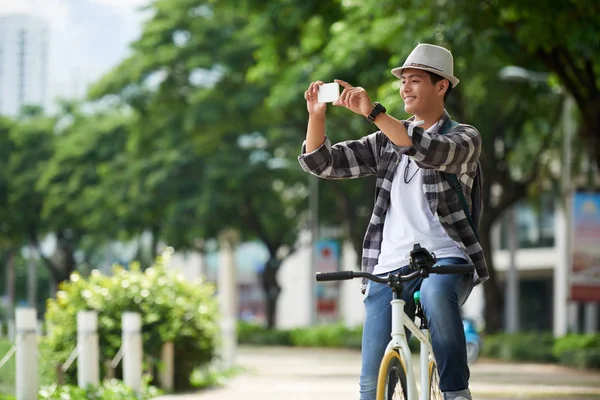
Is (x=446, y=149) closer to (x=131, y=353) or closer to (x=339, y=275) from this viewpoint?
(x=339, y=275)

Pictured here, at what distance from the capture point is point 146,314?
12.9 meters

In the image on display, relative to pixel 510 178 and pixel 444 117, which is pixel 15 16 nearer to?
pixel 510 178

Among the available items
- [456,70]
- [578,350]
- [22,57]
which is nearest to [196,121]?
[578,350]

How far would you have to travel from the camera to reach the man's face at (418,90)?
189 inches

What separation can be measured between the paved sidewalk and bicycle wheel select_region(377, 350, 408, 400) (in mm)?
7747

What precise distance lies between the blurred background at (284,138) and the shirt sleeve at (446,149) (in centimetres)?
910

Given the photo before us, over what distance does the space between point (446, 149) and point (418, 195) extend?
0.29 meters

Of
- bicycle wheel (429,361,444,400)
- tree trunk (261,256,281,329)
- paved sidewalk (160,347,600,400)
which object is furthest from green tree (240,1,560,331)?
bicycle wheel (429,361,444,400)

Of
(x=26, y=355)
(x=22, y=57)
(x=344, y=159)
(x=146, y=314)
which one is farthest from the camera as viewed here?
(x=22, y=57)

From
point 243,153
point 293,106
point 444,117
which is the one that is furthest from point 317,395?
point 243,153

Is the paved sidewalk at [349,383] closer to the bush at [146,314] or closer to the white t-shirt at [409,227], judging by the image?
the bush at [146,314]

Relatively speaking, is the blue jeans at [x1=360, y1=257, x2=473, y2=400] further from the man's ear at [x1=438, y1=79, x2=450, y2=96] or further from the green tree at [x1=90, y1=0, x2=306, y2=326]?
the green tree at [x1=90, y1=0, x2=306, y2=326]

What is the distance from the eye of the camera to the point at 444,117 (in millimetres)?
4867

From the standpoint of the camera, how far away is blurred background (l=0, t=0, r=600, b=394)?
15984 mm
